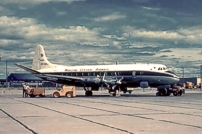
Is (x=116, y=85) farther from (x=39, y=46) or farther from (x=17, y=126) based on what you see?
(x=17, y=126)

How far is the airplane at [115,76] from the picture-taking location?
48875mm

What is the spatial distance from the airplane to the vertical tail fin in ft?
10.8

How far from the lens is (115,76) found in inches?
2003

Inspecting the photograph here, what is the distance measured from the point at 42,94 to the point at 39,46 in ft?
49.4

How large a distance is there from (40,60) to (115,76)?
50.0ft

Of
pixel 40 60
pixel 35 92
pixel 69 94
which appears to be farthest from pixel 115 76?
pixel 40 60

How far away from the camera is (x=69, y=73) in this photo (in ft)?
179

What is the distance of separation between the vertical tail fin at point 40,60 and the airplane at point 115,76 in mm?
3283

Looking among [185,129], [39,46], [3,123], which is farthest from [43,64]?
[185,129]

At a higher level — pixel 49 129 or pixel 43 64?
pixel 43 64

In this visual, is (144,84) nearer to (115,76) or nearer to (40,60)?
(115,76)

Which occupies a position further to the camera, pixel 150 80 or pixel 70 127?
pixel 150 80

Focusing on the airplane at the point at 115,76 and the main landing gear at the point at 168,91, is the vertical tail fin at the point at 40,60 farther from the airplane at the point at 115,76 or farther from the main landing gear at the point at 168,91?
the main landing gear at the point at 168,91

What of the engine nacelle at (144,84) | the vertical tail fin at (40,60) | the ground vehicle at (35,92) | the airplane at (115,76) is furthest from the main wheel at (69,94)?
the vertical tail fin at (40,60)
